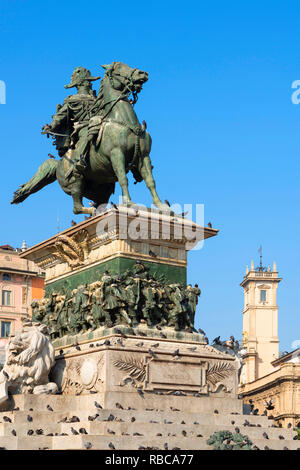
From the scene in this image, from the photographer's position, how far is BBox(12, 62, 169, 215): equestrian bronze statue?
84.3ft

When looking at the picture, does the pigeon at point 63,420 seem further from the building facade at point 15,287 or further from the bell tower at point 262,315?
the bell tower at point 262,315

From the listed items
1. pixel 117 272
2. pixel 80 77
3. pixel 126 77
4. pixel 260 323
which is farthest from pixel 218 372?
pixel 260 323

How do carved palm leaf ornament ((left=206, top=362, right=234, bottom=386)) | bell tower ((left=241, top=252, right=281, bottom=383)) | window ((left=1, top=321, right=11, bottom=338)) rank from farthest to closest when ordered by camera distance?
1. bell tower ((left=241, top=252, right=281, bottom=383))
2. window ((left=1, top=321, right=11, bottom=338))
3. carved palm leaf ornament ((left=206, top=362, right=234, bottom=386))

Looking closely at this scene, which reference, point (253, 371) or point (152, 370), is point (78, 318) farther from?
point (253, 371)

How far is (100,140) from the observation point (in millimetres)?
26000

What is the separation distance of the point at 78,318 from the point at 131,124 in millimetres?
5419

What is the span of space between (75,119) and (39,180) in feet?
7.81

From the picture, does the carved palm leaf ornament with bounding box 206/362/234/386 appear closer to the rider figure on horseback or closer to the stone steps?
the stone steps

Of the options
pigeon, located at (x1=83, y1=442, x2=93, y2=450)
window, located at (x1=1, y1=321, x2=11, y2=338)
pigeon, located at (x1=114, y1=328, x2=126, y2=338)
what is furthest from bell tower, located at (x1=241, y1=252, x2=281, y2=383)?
pigeon, located at (x1=83, y1=442, x2=93, y2=450)

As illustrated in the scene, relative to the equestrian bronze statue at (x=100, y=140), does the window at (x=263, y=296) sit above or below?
above

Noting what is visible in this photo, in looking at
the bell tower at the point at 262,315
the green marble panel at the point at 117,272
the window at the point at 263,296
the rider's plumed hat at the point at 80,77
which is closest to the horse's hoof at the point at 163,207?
the green marble panel at the point at 117,272

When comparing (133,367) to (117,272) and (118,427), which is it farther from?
(117,272)

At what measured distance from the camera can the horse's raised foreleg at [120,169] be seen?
2516 cm
